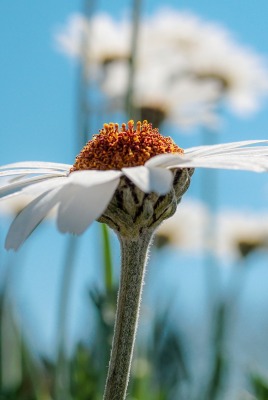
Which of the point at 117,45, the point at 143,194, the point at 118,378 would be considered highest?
the point at 117,45

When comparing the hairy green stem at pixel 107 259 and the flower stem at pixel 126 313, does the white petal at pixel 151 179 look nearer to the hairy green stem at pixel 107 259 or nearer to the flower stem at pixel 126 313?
the flower stem at pixel 126 313

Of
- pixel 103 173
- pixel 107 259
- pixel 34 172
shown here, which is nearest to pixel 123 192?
pixel 103 173

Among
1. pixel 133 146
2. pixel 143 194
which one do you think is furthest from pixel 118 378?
pixel 133 146

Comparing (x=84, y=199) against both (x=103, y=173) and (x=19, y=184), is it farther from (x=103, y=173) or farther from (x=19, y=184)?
(x=19, y=184)

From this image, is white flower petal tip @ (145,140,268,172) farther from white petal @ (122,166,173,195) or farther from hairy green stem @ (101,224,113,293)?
hairy green stem @ (101,224,113,293)

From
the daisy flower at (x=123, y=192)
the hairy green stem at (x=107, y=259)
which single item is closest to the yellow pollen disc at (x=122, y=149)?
the daisy flower at (x=123, y=192)

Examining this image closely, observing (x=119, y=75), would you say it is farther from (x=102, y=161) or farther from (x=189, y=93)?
(x=102, y=161)

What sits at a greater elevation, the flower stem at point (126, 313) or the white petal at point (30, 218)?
the white petal at point (30, 218)
